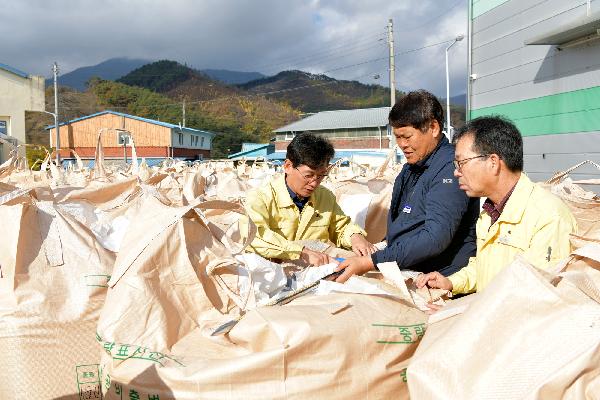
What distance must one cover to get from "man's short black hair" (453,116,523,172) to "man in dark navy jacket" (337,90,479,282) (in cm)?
34

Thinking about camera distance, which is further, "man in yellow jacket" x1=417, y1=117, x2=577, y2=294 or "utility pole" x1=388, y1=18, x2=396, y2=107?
"utility pole" x1=388, y1=18, x2=396, y2=107

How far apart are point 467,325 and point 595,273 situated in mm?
419

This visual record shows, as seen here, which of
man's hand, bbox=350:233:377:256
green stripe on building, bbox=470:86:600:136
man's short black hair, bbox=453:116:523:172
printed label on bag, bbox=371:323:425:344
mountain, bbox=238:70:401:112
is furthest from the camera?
mountain, bbox=238:70:401:112

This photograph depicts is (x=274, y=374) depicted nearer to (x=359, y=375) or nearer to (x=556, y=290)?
(x=359, y=375)

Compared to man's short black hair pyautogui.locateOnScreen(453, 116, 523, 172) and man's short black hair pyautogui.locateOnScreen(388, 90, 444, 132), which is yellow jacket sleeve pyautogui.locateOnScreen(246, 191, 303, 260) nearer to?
man's short black hair pyautogui.locateOnScreen(388, 90, 444, 132)

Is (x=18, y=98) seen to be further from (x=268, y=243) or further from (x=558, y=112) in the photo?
(x=268, y=243)

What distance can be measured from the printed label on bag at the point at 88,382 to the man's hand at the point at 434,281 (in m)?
1.25

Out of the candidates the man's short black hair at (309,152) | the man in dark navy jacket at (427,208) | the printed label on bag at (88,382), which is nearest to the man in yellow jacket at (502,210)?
the man in dark navy jacket at (427,208)

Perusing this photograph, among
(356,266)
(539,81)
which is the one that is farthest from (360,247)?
(539,81)

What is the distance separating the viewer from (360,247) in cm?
266

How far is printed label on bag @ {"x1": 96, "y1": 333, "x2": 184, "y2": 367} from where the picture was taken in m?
1.65

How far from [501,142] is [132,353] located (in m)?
1.44

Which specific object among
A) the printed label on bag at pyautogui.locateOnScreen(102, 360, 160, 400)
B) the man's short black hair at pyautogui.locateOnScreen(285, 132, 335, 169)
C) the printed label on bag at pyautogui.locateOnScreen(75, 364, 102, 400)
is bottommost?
the printed label on bag at pyautogui.locateOnScreen(75, 364, 102, 400)

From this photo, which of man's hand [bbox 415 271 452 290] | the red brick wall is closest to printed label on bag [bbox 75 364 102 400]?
man's hand [bbox 415 271 452 290]
